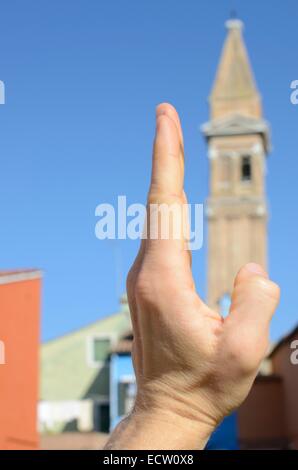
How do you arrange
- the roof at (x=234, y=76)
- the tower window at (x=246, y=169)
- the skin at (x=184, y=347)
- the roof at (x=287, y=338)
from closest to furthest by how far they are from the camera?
the skin at (x=184, y=347), the roof at (x=287, y=338), the tower window at (x=246, y=169), the roof at (x=234, y=76)

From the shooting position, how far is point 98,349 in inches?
1364

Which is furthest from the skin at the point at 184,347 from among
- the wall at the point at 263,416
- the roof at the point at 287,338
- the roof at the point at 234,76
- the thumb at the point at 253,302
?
the roof at the point at 234,76

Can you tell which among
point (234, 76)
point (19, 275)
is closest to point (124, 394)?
point (19, 275)

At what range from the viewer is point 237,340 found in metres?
2.03

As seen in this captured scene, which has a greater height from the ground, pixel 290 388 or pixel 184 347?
pixel 184 347

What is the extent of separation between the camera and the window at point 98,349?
34.4 m

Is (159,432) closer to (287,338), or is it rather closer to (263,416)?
(287,338)

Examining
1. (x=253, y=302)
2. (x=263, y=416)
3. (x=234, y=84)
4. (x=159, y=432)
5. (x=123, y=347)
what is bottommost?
(x=263, y=416)

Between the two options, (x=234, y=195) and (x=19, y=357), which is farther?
(x=234, y=195)

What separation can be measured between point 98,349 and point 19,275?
813 inches

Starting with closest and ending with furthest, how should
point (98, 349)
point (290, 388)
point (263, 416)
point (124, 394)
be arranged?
point (290, 388)
point (263, 416)
point (124, 394)
point (98, 349)

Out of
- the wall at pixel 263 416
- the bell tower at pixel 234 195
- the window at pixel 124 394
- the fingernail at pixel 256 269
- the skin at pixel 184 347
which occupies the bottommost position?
the window at pixel 124 394

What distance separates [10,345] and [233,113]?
4081 centimetres

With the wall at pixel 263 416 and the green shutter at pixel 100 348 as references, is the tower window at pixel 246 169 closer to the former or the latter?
the green shutter at pixel 100 348
